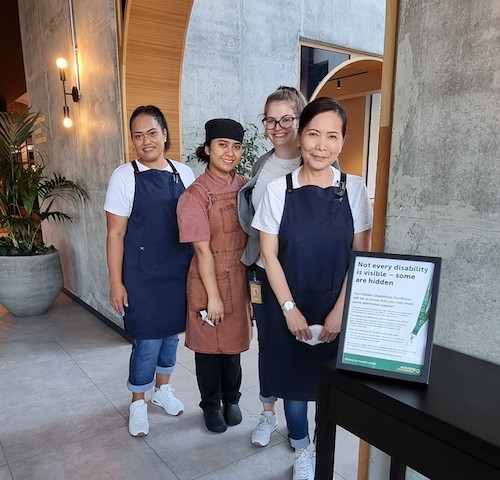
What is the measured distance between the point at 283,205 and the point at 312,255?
0.20 metres

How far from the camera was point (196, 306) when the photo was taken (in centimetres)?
194

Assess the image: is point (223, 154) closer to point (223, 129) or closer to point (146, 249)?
point (223, 129)

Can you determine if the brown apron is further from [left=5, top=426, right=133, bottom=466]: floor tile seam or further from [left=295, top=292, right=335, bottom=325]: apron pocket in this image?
[left=5, top=426, right=133, bottom=466]: floor tile seam

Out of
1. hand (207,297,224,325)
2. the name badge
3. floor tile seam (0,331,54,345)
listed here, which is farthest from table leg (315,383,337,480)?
floor tile seam (0,331,54,345)

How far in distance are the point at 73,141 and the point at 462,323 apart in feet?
12.5

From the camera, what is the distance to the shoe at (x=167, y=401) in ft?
7.66

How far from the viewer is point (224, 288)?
1.89 metres

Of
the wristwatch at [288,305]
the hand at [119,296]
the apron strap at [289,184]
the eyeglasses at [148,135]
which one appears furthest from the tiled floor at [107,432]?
the eyeglasses at [148,135]

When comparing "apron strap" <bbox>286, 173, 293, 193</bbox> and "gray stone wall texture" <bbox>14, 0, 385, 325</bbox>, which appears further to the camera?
"gray stone wall texture" <bbox>14, 0, 385, 325</bbox>

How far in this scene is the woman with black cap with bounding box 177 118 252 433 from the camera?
177cm

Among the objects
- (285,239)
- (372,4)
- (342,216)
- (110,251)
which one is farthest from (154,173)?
(372,4)

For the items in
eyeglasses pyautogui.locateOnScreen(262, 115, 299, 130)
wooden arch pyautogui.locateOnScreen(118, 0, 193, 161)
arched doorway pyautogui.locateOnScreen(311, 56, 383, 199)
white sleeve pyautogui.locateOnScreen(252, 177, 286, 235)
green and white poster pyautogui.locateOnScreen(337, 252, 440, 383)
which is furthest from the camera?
arched doorway pyautogui.locateOnScreen(311, 56, 383, 199)

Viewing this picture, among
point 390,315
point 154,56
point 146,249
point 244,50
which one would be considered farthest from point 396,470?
point 244,50

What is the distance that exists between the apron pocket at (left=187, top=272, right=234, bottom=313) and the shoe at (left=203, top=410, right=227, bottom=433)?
2.01 feet
